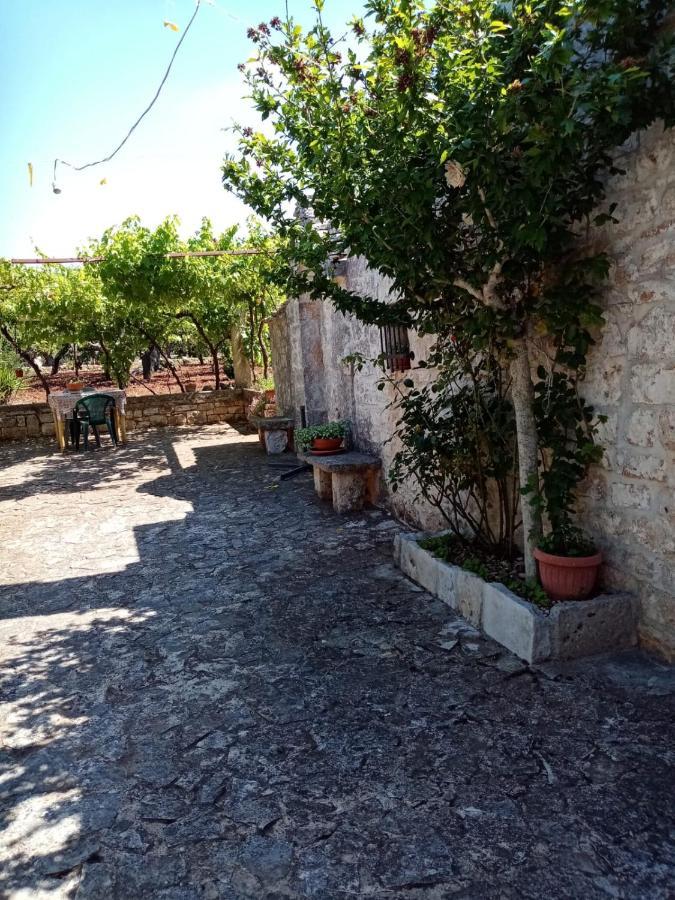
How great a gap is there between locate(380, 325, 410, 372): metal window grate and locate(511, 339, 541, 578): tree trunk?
1.86m

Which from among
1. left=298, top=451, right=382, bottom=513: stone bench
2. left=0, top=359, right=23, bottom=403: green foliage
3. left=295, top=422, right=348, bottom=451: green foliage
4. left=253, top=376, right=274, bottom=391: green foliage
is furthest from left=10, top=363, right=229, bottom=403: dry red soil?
left=298, top=451, right=382, bottom=513: stone bench

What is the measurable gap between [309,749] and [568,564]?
1491mm

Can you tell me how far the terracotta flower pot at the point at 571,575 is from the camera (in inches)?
119

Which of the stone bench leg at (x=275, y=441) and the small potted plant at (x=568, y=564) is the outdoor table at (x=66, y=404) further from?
the small potted plant at (x=568, y=564)

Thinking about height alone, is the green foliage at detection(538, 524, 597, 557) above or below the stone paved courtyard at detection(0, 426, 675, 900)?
above

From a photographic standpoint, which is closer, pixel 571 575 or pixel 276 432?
pixel 571 575

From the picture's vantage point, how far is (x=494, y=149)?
2.64m

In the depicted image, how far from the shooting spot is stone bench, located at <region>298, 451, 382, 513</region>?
236 inches

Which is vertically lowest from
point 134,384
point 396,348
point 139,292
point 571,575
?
point 571,575

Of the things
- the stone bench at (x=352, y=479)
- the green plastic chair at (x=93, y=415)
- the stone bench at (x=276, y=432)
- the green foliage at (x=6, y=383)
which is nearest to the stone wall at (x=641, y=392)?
the stone bench at (x=352, y=479)

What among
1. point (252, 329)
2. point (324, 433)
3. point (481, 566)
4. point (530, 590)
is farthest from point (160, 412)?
point (530, 590)

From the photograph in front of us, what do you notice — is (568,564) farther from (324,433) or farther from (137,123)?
(137,123)

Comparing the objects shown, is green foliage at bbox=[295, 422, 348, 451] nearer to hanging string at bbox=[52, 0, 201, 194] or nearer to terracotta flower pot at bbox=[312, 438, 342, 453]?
terracotta flower pot at bbox=[312, 438, 342, 453]

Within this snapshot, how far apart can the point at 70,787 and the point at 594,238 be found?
3289 millimetres
